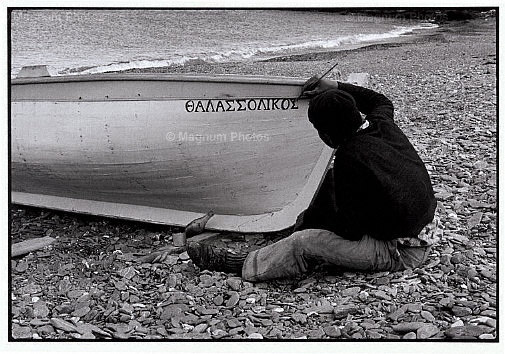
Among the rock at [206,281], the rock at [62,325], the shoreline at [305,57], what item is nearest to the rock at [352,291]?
the rock at [206,281]

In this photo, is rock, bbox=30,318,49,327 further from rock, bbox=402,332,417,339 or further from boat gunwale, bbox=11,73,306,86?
rock, bbox=402,332,417,339

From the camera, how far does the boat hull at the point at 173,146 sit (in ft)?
7.90

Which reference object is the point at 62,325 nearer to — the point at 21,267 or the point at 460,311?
the point at 21,267

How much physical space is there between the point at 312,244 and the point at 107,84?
934 millimetres

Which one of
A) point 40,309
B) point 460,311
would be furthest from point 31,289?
point 460,311

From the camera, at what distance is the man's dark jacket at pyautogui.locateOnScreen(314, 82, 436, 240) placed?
216 centimetres

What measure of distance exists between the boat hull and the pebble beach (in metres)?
0.08

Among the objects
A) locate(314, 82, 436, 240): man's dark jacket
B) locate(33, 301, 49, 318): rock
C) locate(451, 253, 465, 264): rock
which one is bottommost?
locate(33, 301, 49, 318): rock

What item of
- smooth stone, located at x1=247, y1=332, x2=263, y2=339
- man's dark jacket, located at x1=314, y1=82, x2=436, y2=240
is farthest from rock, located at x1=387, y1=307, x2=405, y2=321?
smooth stone, located at x1=247, y1=332, x2=263, y2=339

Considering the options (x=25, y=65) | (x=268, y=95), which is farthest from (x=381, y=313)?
(x=25, y=65)

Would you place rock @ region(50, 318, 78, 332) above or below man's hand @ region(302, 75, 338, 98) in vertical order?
below

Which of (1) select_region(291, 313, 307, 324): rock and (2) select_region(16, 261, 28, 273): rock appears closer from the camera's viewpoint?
(1) select_region(291, 313, 307, 324): rock

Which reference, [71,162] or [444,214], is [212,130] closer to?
[71,162]

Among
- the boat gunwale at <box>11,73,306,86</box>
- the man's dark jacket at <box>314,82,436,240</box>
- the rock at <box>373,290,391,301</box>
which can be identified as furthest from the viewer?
the boat gunwale at <box>11,73,306,86</box>
